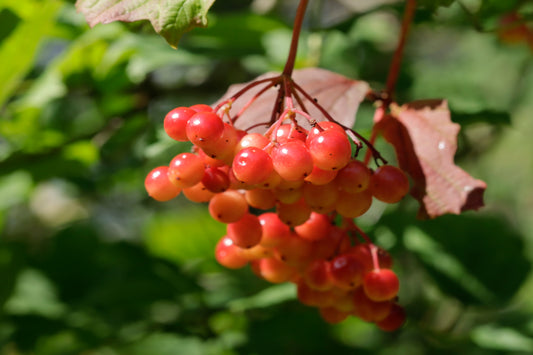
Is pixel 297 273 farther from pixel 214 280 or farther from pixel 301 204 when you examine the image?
pixel 214 280

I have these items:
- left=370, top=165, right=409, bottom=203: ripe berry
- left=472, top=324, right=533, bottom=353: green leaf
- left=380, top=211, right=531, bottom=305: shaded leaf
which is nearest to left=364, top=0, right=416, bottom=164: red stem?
left=370, top=165, right=409, bottom=203: ripe berry

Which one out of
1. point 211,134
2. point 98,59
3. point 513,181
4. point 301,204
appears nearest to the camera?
point 211,134

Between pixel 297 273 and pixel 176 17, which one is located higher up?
pixel 176 17

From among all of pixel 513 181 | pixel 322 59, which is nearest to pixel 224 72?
pixel 322 59

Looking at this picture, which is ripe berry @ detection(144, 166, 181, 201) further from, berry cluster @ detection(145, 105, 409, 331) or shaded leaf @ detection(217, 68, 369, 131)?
shaded leaf @ detection(217, 68, 369, 131)

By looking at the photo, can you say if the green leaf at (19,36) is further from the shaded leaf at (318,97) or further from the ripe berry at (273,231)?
the ripe berry at (273,231)

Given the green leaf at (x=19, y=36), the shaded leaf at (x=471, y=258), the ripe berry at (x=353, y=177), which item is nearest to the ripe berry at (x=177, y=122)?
the ripe berry at (x=353, y=177)
